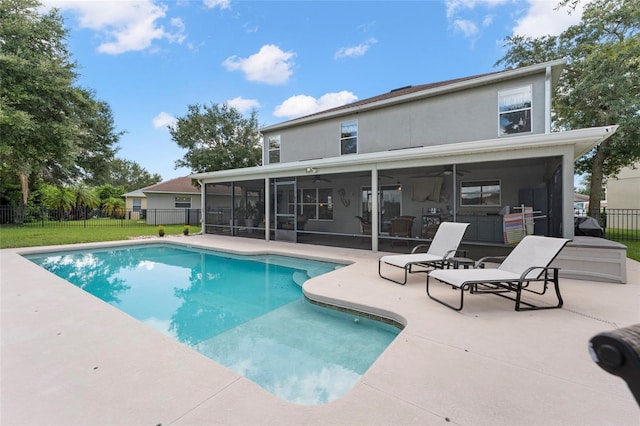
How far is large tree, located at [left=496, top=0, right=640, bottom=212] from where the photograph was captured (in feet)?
40.9

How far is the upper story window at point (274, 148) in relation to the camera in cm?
1486

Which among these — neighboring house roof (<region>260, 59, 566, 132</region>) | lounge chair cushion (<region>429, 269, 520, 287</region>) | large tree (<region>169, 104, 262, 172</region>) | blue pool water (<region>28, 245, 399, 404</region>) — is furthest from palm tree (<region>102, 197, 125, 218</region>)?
lounge chair cushion (<region>429, 269, 520, 287</region>)

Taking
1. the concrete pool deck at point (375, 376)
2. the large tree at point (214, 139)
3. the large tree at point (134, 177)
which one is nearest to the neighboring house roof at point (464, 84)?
the concrete pool deck at point (375, 376)

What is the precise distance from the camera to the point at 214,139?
21641 mm

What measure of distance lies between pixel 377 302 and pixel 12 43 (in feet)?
63.8

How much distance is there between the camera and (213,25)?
40.3ft

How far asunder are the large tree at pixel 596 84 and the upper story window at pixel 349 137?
9163 millimetres

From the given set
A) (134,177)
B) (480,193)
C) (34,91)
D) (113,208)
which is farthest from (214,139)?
(134,177)

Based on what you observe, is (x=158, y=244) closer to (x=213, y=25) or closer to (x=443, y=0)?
(x=213, y=25)

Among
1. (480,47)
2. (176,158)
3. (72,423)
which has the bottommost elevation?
(72,423)

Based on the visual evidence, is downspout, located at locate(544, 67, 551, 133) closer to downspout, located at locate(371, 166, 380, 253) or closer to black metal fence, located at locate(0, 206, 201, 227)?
downspout, located at locate(371, 166, 380, 253)

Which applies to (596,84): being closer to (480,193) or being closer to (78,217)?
(480,193)

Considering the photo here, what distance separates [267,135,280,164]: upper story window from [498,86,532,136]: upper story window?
934cm

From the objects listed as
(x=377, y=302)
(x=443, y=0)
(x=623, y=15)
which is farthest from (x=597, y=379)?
(x=623, y=15)
